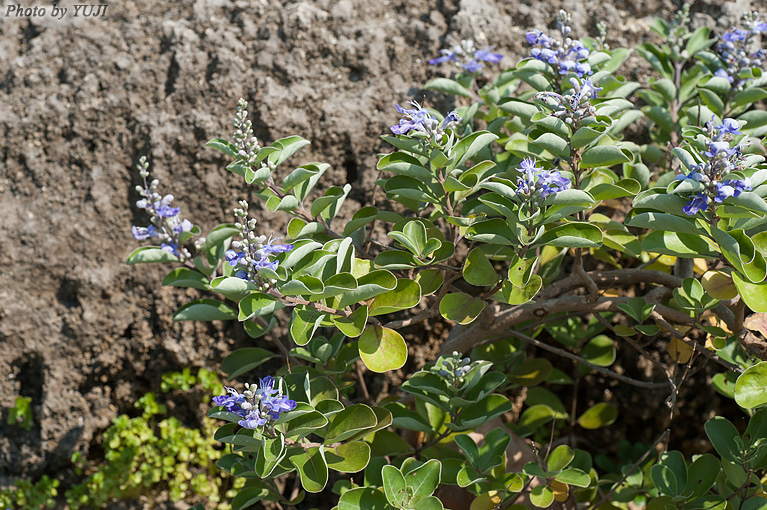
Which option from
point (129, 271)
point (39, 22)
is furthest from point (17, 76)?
point (129, 271)

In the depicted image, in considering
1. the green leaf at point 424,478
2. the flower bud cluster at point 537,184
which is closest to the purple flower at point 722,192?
the flower bud cluster at point 537,184

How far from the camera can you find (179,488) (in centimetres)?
258

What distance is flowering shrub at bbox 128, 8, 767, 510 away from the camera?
1.57 meters

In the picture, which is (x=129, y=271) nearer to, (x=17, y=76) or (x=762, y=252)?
(x=17, y=76)

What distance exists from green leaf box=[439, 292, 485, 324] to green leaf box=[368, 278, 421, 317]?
14 centimetres

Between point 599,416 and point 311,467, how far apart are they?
4.39 ft

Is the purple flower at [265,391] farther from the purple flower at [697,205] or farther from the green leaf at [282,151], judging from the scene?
the purple flower at [697,205]

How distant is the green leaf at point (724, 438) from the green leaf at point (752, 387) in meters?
0.22

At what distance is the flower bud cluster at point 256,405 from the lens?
5.06 ft

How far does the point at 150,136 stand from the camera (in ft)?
8.34

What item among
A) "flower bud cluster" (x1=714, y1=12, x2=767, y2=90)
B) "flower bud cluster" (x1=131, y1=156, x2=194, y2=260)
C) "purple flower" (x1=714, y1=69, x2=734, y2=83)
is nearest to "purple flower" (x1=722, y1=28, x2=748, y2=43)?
"flower bud cluster" (x1=714, y1=12, x2=767, y2=90)

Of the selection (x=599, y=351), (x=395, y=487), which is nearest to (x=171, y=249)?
(x=395, y=487)

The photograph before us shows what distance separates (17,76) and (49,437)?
4.92 ft

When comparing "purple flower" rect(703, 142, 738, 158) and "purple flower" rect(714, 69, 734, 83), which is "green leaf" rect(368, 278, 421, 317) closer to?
"purple flower" rect(703, 142, 738, 158)
